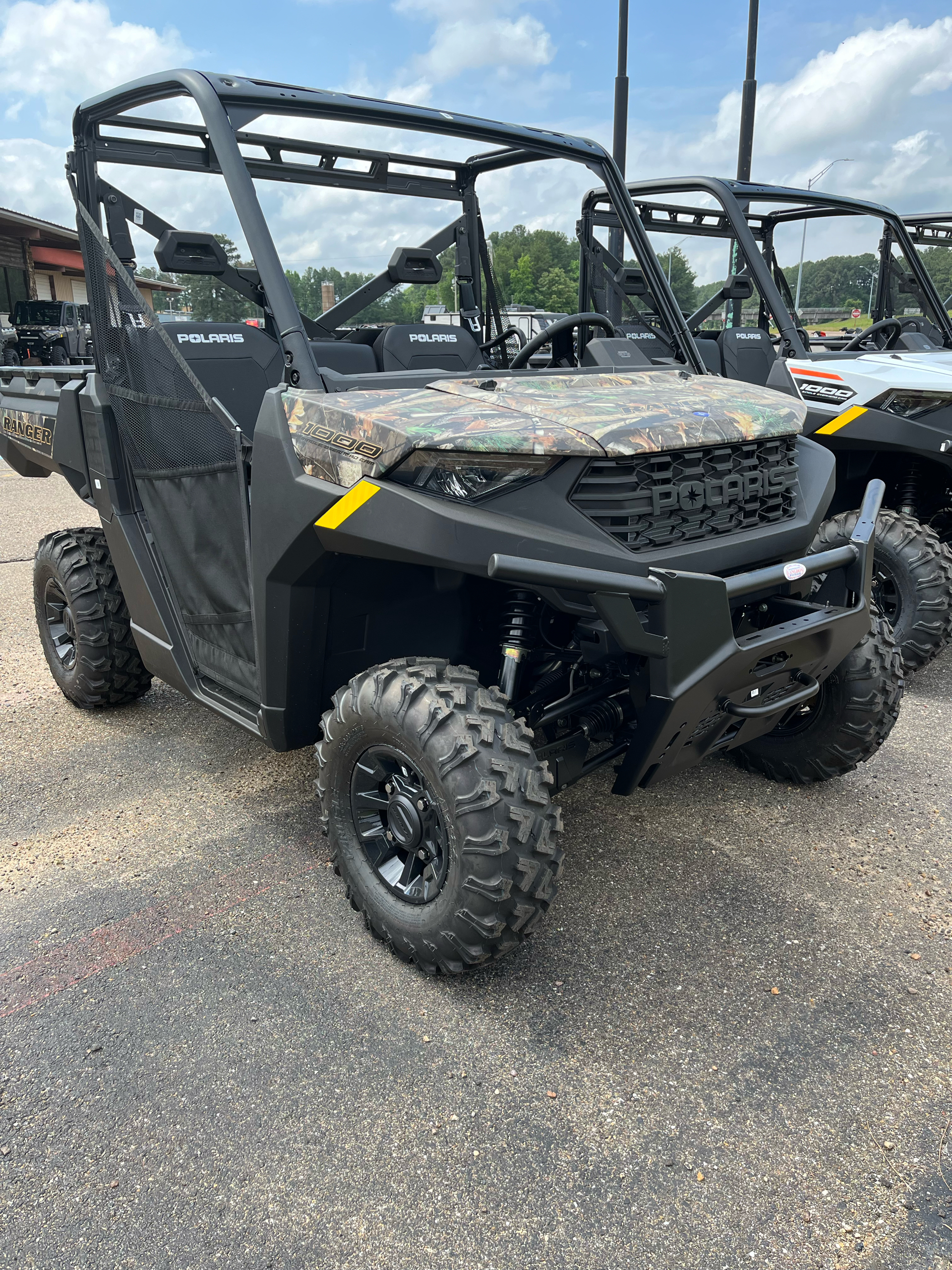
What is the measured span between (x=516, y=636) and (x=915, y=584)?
109 inches

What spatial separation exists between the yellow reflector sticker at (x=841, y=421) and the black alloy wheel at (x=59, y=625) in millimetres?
3672

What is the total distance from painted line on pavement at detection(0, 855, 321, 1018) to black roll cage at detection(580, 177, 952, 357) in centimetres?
357

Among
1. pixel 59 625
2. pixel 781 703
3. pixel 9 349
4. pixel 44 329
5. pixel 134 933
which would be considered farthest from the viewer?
pixel 44 329

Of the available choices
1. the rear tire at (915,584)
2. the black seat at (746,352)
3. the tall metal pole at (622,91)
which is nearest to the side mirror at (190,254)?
the rear tire at (915,584)

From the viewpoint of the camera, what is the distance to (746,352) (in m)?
6.11

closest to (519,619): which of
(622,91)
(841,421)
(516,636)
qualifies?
(516,636)

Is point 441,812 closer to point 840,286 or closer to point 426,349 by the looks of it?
point 426,349

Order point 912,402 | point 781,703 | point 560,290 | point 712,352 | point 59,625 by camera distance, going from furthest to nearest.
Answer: point 712,352 < point 560,290 < point 912,402 < point 59,625 < point 781,703

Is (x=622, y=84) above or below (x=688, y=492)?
above

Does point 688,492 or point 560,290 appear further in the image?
point 560,290

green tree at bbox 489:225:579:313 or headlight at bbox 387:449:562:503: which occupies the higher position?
green tree at bbox 489:225:579:313

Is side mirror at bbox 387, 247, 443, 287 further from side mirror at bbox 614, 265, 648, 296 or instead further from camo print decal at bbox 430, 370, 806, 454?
camo print decal at bbox 430, 370, 806, 454

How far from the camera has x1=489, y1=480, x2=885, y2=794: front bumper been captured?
2.16 m

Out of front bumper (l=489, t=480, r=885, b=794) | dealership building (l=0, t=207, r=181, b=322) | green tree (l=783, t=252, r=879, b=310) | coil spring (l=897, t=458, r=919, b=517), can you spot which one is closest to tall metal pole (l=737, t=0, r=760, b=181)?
green tree (l=783, t=252, r=879, b=310)
